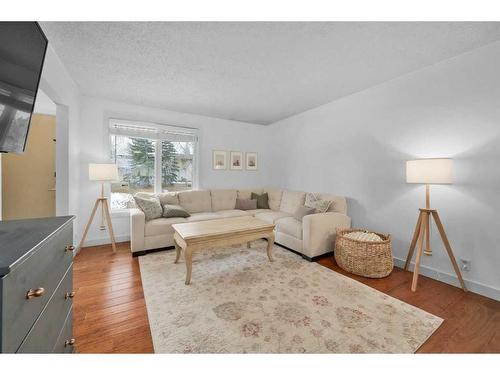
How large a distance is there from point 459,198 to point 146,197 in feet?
13.8

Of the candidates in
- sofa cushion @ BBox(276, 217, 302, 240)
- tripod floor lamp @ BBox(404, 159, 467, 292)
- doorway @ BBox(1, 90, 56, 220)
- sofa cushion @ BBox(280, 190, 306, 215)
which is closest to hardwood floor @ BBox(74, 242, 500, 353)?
tripod floor lamp @ BBox(404, 159, 467, 292)

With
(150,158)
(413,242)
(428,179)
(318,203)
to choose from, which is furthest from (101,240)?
(428,179)

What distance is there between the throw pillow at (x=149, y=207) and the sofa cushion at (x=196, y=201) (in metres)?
0.59

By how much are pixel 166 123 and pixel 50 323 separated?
12.1ft

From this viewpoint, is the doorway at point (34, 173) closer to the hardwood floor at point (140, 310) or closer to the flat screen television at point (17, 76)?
the hardwood floor at point (140, 310)

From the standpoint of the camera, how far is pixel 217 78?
2.72 meters

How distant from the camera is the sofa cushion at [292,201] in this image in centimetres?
383

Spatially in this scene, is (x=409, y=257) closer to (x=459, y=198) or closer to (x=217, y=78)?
(x=459, y=198)

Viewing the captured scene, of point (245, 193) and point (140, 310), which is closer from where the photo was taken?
point (140, 310)

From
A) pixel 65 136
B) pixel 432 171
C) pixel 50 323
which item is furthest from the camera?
pixel 65 136

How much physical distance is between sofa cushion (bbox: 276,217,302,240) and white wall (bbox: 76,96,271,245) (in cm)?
186

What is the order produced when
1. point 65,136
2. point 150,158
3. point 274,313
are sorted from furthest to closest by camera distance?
point 150,158 → point 65,136 → point 274,313

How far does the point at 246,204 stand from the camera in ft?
14.1

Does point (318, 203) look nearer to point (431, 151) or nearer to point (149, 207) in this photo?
point (431, 151)
